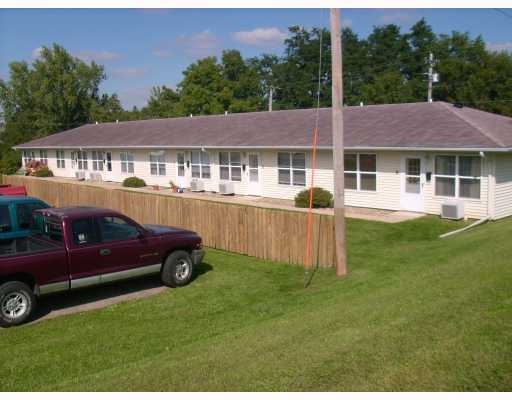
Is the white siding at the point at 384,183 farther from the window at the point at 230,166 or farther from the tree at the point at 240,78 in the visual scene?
the tree at the point at 240,78

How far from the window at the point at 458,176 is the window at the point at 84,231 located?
12865mm

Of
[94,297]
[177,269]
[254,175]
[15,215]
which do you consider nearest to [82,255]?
[94,297]

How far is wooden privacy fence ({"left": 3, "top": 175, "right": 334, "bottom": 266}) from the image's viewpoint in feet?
42.1

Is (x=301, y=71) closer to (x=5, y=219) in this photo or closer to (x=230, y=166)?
(x=230, y=166)

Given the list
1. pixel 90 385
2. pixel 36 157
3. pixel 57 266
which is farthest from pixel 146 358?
pixel 36 157

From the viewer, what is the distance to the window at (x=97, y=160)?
3938cm

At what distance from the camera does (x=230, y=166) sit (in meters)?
27.9

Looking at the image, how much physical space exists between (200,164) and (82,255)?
1992 centimetres

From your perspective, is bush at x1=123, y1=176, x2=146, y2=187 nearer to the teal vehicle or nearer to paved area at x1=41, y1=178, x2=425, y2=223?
paved area at x1=41, y1=178, x2=425, y2=223

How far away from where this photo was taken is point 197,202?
1597 centimetres

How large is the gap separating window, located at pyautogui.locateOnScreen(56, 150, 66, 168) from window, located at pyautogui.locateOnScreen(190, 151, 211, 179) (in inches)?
708

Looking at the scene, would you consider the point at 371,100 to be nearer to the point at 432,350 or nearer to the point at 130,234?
the point at 130,234

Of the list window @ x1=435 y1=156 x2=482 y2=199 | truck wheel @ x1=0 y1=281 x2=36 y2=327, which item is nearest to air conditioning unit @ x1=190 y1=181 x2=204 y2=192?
window @ x1=435 y1=156 x2=482 y2=199

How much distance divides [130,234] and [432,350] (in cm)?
702
